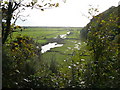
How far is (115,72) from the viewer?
113 inches

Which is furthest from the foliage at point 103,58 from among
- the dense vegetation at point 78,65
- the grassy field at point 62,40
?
the grassy field at point 62,40

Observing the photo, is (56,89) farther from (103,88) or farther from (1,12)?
(1,12)

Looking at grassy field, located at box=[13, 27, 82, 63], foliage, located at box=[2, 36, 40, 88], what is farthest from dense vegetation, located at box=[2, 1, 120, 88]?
grassy field, located at box=[13, 27, 82, 63]

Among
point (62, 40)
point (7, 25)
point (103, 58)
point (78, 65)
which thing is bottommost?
point (78, 65)

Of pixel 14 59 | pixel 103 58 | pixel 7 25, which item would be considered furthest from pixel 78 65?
pixel 7 25

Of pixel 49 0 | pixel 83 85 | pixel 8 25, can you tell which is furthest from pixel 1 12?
pixel 83 85

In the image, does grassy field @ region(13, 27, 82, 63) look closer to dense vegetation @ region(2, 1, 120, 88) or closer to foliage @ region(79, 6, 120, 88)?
dense vegetation @ region(2, 1, 120, 88)

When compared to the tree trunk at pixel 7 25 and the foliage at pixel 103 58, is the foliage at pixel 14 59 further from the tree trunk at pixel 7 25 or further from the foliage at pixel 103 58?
the foliage at pixel 103 58

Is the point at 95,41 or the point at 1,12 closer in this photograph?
the point at 1,12

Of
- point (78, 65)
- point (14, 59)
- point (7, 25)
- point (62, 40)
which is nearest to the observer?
point (7, 25)

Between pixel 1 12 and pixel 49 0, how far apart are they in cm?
77

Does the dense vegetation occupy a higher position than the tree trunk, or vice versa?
the tree trunk

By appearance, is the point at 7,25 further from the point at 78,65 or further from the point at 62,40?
the point at 62,40

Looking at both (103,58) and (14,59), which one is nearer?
(14,59)
